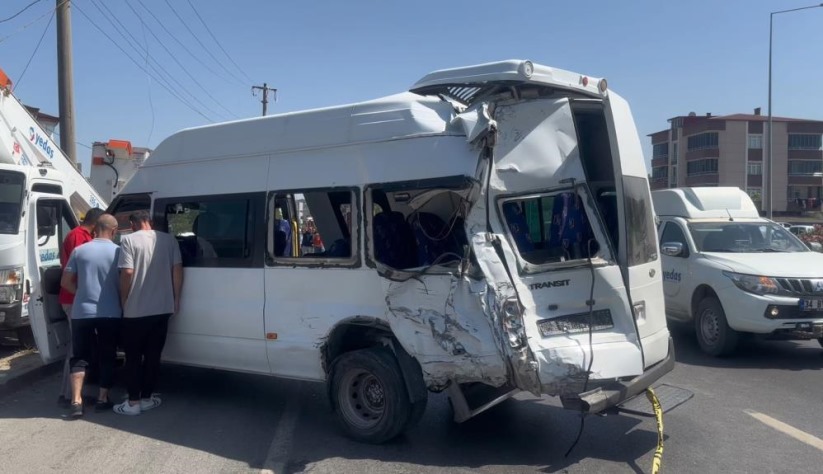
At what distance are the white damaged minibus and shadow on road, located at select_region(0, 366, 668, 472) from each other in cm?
36

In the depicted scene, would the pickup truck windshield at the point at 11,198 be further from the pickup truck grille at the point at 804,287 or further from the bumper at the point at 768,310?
the pickup truck grille at the point at 804,287

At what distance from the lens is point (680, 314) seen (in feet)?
34.4

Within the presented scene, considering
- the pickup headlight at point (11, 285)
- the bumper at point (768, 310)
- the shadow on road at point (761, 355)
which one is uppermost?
the pickup headlight at point (11, 285)

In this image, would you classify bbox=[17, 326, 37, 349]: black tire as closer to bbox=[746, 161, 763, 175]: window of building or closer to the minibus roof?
the minibus roof

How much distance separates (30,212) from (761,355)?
9.16 m

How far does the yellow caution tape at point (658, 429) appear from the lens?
5.17 m

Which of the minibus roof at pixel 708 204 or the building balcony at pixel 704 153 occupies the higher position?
the building balcony at pixel 704 153

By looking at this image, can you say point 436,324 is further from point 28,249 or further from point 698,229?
point 698,229

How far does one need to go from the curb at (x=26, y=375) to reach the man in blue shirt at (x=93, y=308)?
50.6 inches

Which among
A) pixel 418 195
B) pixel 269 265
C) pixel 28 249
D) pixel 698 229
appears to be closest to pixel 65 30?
pixel 28 249

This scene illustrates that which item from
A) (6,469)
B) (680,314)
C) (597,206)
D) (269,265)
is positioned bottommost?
(6,469)

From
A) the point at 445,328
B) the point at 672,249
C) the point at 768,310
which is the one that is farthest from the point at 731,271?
the point at 445,328

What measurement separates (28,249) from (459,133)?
4701mm

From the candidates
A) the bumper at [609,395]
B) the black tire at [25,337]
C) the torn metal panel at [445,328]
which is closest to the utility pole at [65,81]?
the black tire at [25,337]
